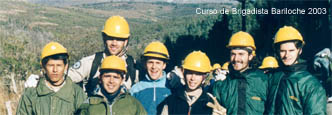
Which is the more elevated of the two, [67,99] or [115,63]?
[115,63]

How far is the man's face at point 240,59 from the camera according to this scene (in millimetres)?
5379

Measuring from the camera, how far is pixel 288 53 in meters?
5.09

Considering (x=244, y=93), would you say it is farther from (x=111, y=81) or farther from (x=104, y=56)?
(x=104, y=56)

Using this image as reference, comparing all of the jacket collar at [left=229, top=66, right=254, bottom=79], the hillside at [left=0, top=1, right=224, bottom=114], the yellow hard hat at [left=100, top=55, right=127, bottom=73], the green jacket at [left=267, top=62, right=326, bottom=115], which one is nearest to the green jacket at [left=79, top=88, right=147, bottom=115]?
the yellow hard hat at [left=100, top=55, right=127, bottom=73]

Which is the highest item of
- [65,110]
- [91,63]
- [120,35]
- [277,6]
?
[277,6]

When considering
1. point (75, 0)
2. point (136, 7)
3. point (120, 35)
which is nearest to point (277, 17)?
point (120, 35)

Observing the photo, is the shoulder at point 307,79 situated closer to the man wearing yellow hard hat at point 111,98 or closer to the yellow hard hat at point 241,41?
the yellow hard hat at point 241,41

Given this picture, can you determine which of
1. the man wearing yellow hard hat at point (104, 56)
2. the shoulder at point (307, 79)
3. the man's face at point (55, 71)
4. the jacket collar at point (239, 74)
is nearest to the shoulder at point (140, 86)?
the man wearing yellow hard hat at point (104, 56)

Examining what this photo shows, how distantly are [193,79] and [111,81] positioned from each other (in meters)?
1.15

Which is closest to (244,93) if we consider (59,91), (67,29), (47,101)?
(59,91)

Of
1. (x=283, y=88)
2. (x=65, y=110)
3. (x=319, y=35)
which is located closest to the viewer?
(x=283, y=88)

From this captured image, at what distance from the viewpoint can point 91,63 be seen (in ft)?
20.6

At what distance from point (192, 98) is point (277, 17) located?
731 inches

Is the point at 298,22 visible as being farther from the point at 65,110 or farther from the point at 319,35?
the point at 65,110
